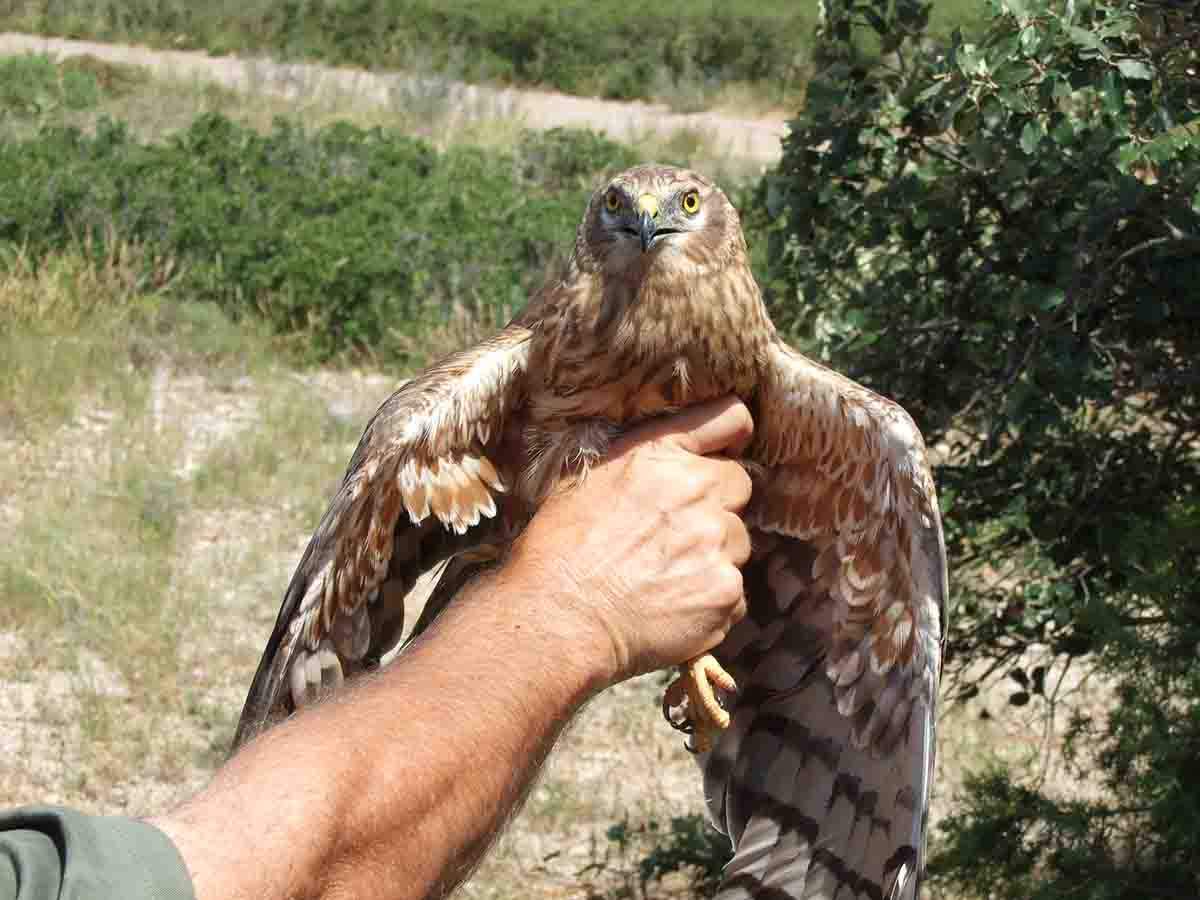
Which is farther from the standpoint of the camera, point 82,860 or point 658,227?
point 658,227

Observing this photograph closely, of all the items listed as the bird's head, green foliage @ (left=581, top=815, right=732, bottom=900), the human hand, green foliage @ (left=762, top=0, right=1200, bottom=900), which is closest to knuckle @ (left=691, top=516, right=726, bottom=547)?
the human hand

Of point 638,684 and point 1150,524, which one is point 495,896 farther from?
point 1150,524

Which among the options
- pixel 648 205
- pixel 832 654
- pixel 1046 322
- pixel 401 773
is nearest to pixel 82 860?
pixel 401 773

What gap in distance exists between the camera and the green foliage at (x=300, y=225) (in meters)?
10.4

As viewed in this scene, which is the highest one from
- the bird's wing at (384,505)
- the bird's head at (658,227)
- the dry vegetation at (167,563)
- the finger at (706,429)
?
the bird's head at (658,227)

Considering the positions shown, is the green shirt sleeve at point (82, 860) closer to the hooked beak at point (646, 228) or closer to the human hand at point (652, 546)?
the human hand at point (652, 546)

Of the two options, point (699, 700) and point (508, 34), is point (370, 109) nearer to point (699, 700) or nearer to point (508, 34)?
point (508, 34)

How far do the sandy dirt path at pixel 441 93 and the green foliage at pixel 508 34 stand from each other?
48 cm

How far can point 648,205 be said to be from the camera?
3.35 metres

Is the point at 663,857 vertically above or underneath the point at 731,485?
underneath

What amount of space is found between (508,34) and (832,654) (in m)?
21.7

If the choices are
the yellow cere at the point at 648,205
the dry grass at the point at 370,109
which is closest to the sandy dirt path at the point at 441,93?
the dry grass at the point at 370,109

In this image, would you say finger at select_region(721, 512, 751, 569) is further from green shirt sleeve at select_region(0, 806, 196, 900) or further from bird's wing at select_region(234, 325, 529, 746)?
green shirt sleeve at select_region(0, 806, 196, 900)

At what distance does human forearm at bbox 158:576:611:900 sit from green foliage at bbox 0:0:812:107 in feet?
68.6
